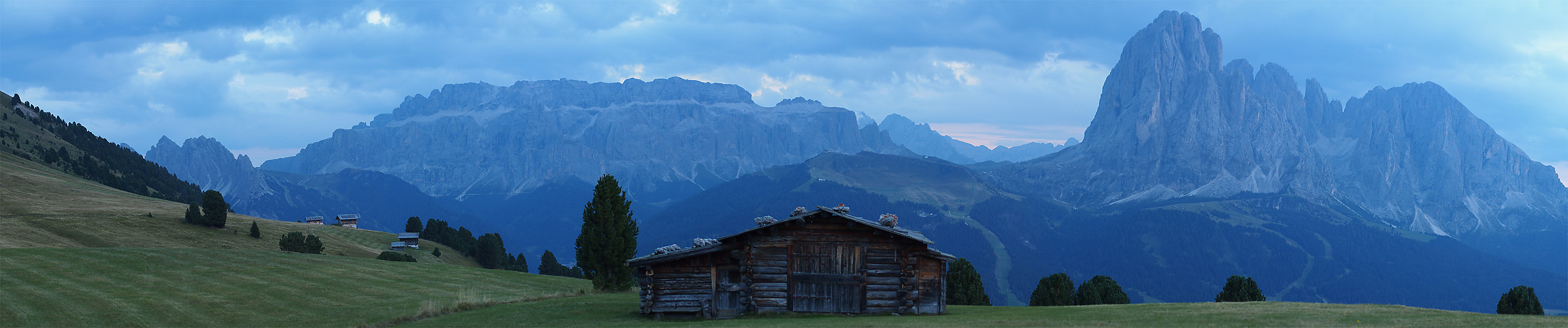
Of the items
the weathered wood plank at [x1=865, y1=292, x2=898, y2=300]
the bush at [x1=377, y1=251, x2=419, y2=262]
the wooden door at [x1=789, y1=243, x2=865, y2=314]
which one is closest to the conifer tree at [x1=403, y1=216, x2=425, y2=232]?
the bush at [x1=377, y1=251, x2=419, y2=262]

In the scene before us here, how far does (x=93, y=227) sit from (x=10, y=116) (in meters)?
123

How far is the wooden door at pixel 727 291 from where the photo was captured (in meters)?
34.9

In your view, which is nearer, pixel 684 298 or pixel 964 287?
pixel 684 298

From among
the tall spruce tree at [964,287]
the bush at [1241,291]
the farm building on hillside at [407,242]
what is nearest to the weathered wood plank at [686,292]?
the tall spruce tree at [964,287]

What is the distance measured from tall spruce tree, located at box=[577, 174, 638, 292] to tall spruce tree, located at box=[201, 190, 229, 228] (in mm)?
46049

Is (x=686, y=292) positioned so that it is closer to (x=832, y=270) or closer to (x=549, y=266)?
(x=832, y=270)

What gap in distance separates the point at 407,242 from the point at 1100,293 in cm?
7978

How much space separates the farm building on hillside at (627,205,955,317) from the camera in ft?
114

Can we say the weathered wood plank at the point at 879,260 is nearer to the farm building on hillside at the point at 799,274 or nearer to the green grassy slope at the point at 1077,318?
the farm building on hillside at the point at 799,274

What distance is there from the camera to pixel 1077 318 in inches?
1245

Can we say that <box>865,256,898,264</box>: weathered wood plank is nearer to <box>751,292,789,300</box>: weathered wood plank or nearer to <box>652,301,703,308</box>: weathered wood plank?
<box>751,292,789,300</box>: weathered wood plank

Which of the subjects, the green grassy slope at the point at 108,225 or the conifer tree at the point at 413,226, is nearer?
the green grassy slope at the point at 108,225

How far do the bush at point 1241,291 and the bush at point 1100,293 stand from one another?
7.56 meters

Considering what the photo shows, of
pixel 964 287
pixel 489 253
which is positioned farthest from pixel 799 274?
pixel 489 253
